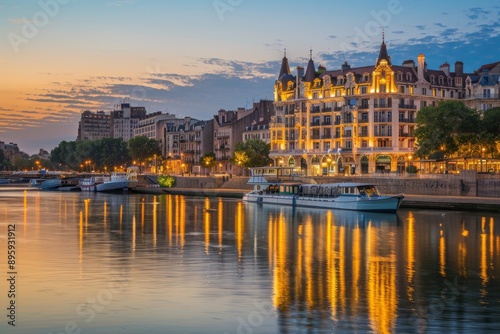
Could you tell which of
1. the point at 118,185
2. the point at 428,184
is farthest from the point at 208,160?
the point at 428,184

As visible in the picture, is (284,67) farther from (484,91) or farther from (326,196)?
(326,196)

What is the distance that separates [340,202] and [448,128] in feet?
95.6

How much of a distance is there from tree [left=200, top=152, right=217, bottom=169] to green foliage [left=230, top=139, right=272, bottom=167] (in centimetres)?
2405

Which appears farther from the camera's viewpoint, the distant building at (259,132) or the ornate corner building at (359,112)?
the distant building at (259,132)

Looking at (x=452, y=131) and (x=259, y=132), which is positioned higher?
(x=259, y=132)

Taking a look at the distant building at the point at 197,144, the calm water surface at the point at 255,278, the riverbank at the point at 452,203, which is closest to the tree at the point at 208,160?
the distant building at the point at 197,144

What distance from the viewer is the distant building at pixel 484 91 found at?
419ft

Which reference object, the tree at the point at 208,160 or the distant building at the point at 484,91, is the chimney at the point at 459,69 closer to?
the distant building at the point at 484,91

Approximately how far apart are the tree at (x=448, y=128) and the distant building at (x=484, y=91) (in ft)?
82.3

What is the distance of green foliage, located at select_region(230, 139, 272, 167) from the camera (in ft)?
472

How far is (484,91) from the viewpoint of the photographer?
128250 mm

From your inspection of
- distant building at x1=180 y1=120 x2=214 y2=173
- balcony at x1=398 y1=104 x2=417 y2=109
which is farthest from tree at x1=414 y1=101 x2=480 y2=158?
distant building at x1=180 y1=120 x2=214 y2=173

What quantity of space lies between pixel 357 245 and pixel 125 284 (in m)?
20.8

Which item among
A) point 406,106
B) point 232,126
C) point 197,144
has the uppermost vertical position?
point 406,106
